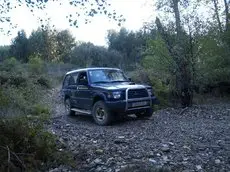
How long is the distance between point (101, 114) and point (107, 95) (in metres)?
0.85

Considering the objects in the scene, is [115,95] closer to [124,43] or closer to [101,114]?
[101,114]

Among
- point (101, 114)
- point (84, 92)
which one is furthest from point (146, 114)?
point (84, 92)

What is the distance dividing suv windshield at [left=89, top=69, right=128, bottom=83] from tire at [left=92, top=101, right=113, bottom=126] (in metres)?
0.95

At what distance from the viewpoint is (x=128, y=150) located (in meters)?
6.96

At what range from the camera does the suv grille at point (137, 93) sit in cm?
1038

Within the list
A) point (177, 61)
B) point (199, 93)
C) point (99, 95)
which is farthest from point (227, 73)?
point (99, 95)

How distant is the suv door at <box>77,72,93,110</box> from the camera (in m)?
11.4

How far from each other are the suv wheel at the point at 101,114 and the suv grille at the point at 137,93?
0.87 metres

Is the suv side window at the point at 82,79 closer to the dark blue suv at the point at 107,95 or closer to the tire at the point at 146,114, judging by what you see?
the dark blue suv at the point at 107,95

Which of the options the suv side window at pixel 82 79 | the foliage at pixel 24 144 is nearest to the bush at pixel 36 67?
the suv side window at pixel 82 79

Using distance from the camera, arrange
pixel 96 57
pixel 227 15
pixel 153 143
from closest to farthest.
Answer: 1. pixel 153 143
2. pixel 227 15
3. pixel 96 57

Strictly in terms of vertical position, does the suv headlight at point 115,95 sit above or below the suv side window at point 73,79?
below

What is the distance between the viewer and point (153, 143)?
7523 mm

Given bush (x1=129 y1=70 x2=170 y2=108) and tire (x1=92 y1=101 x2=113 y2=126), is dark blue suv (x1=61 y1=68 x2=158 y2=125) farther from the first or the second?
bush (x1=129 y1=70 x2=170 y2=108)
